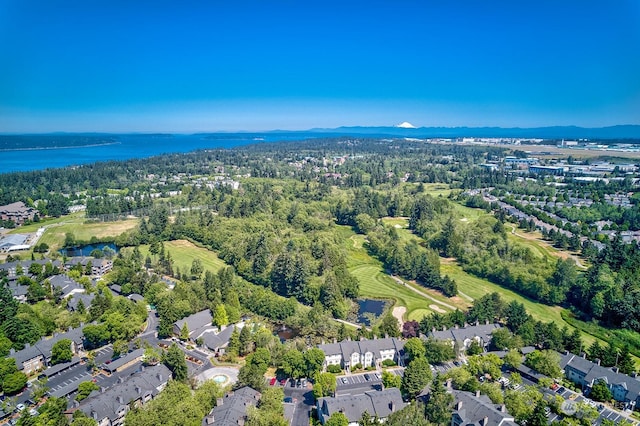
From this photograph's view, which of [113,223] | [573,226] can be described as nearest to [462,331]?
[573,226]

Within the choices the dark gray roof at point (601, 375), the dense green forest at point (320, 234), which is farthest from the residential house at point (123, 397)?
the dark gray roof at point (601, 375)

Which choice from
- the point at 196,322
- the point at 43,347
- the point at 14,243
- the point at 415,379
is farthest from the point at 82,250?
the point at 415,379

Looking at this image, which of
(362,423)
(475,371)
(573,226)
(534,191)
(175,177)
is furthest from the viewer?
(175,177)

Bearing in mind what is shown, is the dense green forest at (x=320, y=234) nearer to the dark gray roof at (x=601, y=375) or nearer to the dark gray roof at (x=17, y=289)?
the dark gray roof at (x=17, y=289)

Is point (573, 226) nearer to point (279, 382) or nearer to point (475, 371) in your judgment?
point (475, 371)

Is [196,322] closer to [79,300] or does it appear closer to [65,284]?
[79,300]

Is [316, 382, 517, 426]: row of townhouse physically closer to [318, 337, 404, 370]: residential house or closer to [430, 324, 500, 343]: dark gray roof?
[318, 337, 404, 370]: residential house
